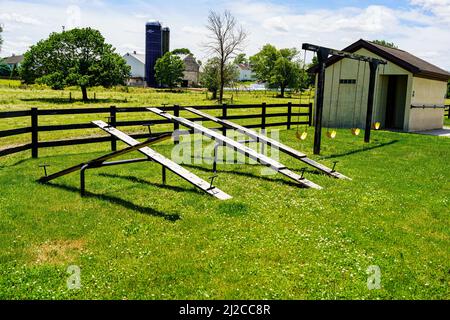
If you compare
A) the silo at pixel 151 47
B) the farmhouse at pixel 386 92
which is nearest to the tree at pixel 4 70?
the silo at pixel 151 47

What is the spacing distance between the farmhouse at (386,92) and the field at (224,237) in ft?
38.4

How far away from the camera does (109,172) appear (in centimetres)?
964

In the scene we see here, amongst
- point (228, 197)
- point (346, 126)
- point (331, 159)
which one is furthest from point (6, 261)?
point (346, 126)

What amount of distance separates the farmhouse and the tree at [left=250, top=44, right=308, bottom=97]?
138 feet

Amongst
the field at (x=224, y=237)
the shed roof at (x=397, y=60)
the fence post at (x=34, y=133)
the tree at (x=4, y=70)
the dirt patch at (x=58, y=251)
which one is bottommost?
the dirt patch at (x=58, y=251)

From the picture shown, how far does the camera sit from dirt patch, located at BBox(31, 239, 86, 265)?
16.0 feet

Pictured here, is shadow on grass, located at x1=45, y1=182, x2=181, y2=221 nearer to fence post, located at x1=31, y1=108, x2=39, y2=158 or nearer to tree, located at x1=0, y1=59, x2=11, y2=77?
fence post, located at x1=31, y1=108, x2=39, y2=158

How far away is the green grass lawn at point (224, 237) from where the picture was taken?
170 inches

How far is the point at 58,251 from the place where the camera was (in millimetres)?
5145

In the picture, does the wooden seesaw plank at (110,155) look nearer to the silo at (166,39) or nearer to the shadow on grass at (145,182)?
the shadow on grass at (145,182)

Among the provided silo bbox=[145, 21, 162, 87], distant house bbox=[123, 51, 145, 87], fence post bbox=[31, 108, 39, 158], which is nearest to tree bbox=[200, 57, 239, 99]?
silo bbox=[145, 21, 162, 87]

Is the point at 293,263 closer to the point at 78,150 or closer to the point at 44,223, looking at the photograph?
the point at 44,223

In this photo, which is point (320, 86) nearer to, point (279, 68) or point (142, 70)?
point (279, 68)

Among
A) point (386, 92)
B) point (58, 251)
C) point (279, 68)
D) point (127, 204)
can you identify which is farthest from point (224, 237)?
point (279, 68)
